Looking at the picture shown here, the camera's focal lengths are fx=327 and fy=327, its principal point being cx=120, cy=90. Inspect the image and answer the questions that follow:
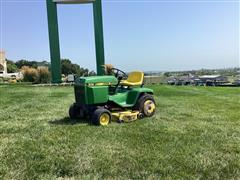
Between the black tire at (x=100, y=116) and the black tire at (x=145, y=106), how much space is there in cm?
100

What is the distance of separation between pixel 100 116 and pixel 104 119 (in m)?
0.14

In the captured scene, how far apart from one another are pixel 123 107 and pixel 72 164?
318 centimetres

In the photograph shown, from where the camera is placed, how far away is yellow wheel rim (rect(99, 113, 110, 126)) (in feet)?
20.5

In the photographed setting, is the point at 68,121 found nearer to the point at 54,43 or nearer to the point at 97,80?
the point at 97,80

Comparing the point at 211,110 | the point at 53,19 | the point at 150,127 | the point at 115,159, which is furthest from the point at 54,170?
the point at 53,19

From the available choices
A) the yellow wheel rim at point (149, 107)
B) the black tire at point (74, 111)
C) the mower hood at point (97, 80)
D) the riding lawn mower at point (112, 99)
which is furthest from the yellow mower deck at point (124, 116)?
the black tire at point (74, 111)

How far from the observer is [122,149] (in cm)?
453

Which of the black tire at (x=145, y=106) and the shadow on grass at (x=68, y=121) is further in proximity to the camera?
the black tire at (x=145, y=106)

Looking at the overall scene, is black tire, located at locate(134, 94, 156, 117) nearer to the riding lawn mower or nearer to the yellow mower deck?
the riding lawn mower

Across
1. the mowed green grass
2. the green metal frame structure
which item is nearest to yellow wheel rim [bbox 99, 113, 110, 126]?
the mowed green grass

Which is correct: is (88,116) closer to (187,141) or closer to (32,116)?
(32,116)

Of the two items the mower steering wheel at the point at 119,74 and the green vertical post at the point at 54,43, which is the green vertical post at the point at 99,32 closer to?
the green vertical post at the point at 54,43

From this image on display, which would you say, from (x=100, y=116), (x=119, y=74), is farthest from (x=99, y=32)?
(x=100, y=116)

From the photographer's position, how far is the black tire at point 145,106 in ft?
23.5
